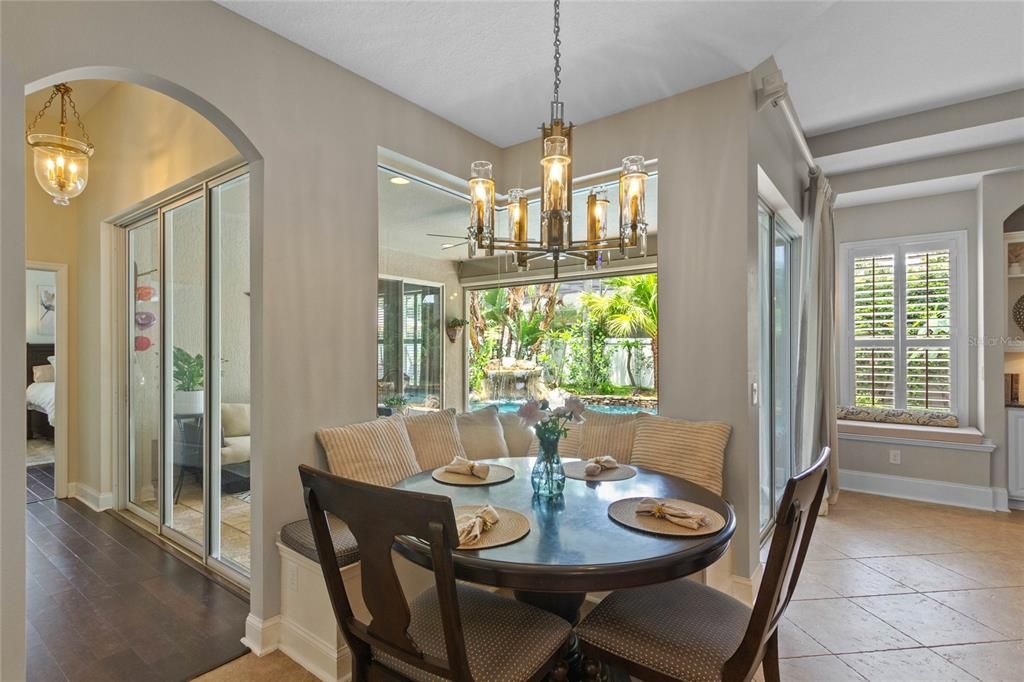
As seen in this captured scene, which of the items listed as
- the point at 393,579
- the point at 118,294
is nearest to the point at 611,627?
the point at 393,579

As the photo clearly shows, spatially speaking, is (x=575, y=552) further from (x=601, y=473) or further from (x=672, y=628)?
(x=601, y=473)

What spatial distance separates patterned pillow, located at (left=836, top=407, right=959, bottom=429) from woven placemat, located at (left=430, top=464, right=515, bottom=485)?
4233 mm

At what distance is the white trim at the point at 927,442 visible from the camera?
4105 mm

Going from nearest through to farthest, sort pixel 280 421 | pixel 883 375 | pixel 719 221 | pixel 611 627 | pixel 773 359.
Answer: pixel 611 627, pixel 280 421, pixel 719 221, pixel 773 359, pixel 883 375

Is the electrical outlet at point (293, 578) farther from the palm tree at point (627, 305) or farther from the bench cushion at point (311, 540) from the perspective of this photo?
the palm tree at point (627, 305)

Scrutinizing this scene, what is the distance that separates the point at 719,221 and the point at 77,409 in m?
5.30

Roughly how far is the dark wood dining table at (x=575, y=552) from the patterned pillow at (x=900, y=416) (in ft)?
12.8

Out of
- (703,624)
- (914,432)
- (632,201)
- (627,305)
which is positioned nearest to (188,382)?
(632,201)

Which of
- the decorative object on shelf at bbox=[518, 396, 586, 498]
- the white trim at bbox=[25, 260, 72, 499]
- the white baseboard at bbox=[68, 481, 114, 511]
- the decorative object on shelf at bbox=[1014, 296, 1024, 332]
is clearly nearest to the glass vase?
the decorative object on shelf at bbox=[518, 396, 586, 498]

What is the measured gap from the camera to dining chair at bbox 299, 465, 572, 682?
1.17m

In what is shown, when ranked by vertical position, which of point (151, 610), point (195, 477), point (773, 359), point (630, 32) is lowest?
point (151, 610)

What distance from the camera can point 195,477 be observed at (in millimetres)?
3207

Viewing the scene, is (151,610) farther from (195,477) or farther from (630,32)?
(630,32)

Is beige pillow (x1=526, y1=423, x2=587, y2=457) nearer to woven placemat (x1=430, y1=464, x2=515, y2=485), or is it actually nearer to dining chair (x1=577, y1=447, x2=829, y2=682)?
woven placemat (x1=430, y1=464, x2=515, y2=485)
